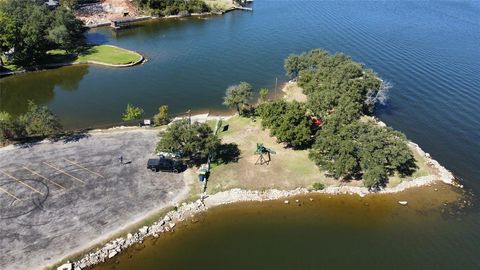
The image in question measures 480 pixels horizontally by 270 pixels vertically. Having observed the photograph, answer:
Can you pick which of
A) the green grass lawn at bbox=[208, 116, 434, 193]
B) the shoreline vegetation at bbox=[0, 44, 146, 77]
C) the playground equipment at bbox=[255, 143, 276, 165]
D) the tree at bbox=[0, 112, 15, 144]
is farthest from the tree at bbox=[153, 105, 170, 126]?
the shoreline vegetation at bbox=[0, 44, 146, 77]

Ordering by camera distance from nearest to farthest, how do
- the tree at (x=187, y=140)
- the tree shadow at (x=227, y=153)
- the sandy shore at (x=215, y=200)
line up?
the sandy shore at (x=215, y=200) → the tree at (x=187, y=140) → the tree shadow at (x=227, y=153)

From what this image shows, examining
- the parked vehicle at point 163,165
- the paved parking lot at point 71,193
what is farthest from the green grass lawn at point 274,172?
the paved parking lot at point 71,193

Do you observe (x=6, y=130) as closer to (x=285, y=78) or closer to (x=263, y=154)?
(x=263, y=154)

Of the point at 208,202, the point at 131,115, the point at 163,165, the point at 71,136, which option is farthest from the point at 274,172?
the point at 71,136

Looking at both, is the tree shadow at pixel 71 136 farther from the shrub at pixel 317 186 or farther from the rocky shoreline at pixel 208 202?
the shrub at pixel 317 186

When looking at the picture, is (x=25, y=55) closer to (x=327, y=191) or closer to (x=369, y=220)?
(x=327, y=191)

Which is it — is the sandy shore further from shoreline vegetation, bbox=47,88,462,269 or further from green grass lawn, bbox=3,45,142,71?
green grass lawn, bbox=3,45,142,71

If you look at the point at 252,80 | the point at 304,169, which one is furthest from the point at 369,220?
the point at 252,80

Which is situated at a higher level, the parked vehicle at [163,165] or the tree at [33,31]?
the tree at [33,31]
